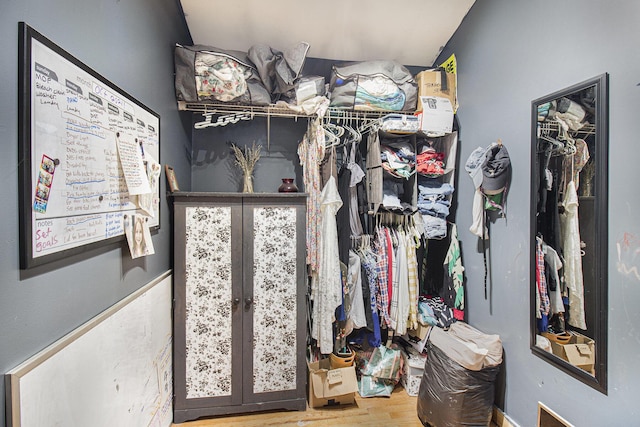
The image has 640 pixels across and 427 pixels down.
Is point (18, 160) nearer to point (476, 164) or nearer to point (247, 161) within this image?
point (247, 161)

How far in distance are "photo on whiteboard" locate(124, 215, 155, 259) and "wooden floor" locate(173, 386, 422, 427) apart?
1.31 metres

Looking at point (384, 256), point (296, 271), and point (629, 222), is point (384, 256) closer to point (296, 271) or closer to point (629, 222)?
point (296, 271)

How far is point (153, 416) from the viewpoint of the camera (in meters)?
Answer: 1.59

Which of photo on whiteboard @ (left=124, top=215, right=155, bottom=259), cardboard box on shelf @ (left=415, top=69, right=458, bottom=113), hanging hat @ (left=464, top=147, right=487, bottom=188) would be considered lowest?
photo on whiteboard @ (left=124, top=215, right=155, bottom=259)

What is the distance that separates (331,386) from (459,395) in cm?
83

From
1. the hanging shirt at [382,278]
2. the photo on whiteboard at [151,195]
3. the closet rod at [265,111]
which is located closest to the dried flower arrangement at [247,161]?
the closet rod at [265,111]

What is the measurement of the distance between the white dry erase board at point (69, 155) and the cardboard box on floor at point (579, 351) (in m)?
2.16

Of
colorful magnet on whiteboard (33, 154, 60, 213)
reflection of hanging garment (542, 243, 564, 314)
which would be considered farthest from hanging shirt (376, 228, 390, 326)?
colorful magnet on whiteboard (33, 154, 60, 213)

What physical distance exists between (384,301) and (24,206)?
6.61 ft

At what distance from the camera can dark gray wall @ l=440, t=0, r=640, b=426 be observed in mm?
1213

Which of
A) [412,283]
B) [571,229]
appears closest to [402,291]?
[412,283]

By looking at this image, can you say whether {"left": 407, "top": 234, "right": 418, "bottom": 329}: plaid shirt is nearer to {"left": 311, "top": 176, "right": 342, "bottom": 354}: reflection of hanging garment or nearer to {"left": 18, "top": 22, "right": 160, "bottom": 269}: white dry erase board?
{"left": 311, "top": 176, "right": 342, "bottom": 354}: reflection of hanging garment

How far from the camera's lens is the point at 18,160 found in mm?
763

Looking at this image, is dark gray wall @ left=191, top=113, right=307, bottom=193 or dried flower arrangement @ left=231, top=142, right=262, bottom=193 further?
dark gray wall @ left=191, top=113, right=307, bottom=193
